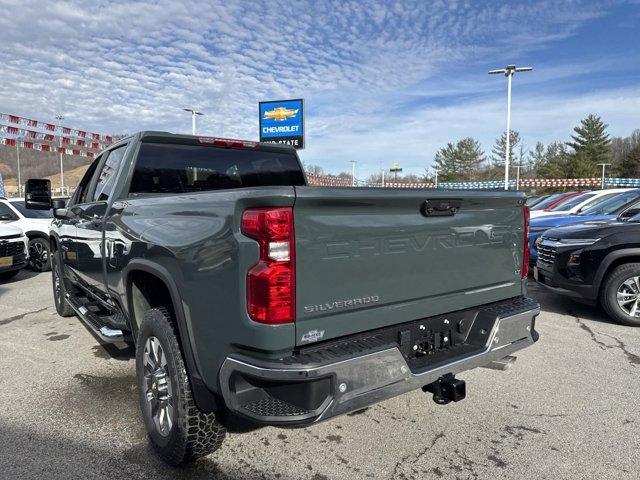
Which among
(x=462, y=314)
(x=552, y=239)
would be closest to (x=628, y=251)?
(x=552, y=239)

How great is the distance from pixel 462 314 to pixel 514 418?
1.00m

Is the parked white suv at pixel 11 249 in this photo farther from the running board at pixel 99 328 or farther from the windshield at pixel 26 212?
the running board at pixel 99 328

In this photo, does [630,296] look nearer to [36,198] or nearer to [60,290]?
[60,290]

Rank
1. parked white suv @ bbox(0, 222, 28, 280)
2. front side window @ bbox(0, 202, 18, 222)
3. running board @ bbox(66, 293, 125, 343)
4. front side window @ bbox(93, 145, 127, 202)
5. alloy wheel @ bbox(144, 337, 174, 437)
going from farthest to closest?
1. front side window @ bbox(0, 202, 18, 222)
2. parked white suv @ bbox(0, 222, 28, 280)
3. front side window @ bbox(93, 145, 127, 202)
4. running board @ bbox(66, 293, 125, 343)
5. alloy wheel @ bbox(144, 337, 174, 437)

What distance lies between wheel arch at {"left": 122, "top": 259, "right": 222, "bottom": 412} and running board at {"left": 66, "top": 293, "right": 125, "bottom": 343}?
34 centimetres

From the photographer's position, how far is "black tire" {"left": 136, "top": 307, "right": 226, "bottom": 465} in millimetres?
2520

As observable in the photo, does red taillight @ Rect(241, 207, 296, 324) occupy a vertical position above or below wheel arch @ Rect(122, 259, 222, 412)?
above

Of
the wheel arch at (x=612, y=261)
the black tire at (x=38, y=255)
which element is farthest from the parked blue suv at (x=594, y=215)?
the black tire at (x=38, y=255)

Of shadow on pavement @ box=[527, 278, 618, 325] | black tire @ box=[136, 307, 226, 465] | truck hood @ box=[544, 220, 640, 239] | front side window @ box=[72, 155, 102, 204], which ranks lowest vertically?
shadow on pavement @ box=[527, 278, 618, 325]

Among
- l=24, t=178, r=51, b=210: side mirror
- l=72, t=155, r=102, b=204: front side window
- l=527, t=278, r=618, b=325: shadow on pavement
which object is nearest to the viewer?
l=72, t=155, r=102, b=204: front side window

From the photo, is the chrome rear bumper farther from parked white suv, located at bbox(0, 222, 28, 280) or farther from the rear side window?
parked white suv, located at bbox(0, 222, 28, 280)

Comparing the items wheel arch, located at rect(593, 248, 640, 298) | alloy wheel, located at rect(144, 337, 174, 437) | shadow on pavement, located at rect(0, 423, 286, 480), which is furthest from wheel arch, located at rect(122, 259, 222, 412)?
wheel arch, located at rect(593, 248, 640, 298)

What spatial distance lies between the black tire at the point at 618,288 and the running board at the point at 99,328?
5.23m

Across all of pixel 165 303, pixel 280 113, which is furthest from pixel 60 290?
pixel 280 113
